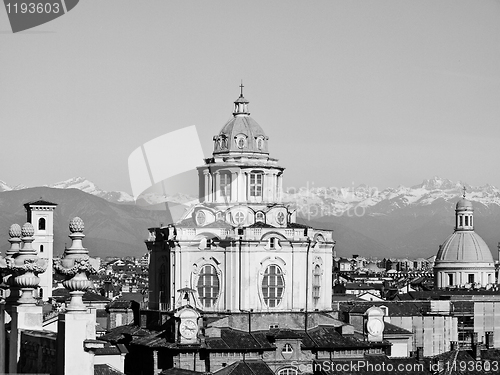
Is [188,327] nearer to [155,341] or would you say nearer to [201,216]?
[155,341]

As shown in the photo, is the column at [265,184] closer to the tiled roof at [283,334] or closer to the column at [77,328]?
the tiled roof at [283,334]

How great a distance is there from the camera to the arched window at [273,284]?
6650cm

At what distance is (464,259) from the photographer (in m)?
152

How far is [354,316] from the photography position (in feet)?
226

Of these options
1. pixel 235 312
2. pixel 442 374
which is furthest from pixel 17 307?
pixel 235 312

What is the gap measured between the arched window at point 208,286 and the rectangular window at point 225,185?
4.27 meters

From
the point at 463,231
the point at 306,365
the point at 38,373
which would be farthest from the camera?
the point at 463,231

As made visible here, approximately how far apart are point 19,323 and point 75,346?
22.4ft

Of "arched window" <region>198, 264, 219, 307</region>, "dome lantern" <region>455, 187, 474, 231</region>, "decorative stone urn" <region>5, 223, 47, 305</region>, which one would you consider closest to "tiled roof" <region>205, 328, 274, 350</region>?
"arched window" <region>198, 264, 219, 307</region>

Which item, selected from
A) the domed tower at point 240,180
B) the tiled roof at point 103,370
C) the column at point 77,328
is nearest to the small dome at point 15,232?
the tiled roof at point 103,370

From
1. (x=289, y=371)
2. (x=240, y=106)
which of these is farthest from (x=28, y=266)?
(x=240, y=106)

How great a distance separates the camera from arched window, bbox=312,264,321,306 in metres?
67.8

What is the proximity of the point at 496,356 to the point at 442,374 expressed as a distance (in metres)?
8.85

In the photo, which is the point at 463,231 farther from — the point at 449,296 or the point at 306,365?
the point at 306,365
